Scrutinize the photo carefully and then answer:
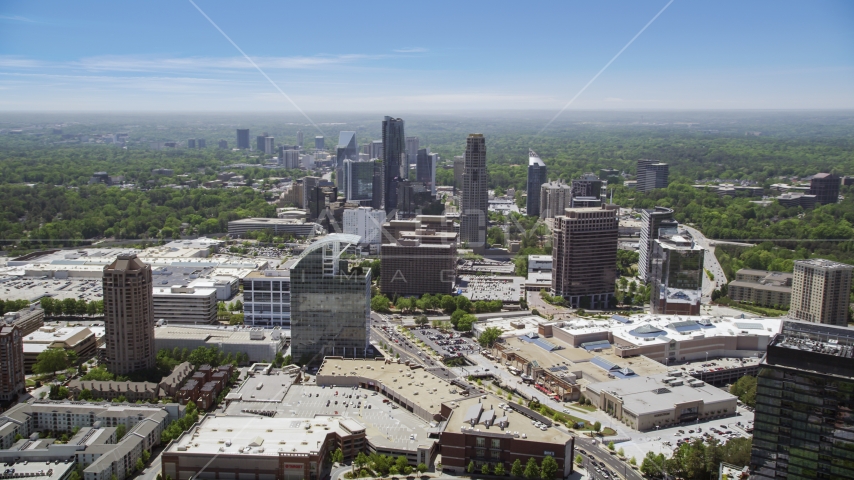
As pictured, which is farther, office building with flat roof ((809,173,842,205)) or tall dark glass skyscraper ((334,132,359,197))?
tall dark glass skyscraper ((334,132,359,197))

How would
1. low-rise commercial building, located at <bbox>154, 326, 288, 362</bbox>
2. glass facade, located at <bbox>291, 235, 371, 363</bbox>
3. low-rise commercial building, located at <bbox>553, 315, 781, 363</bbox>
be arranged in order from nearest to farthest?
glass facade, located at <bbox>291, 235, 371, 363</bbox> < low-rise commercial building, located at <bbox>154, 326, 288, 362</bbox> < low-rise commercial building, located at <bbox>553, 315, 781, 363</bbox>

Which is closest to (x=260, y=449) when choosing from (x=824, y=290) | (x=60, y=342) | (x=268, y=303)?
(x=60, y=342)

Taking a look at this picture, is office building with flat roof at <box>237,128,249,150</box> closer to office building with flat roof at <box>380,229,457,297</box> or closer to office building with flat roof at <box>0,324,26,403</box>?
office building with flat roof at <box>380,229,457,297</box>

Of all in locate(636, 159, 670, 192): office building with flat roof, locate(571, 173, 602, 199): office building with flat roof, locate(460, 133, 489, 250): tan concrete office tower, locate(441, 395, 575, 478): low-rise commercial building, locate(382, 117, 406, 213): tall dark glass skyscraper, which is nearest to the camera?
locate(441, 395, 575, 478): low-rise commercial building

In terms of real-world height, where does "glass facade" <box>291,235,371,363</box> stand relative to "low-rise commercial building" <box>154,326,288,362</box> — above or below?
above

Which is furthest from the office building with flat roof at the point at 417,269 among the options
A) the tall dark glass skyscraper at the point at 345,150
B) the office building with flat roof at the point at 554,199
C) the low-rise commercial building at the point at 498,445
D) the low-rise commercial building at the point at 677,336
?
the tall dark glass skyscraper at the point at 345,150

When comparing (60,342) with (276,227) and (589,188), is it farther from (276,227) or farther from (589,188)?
(589,188)

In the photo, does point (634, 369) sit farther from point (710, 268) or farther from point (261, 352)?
point (710, 268)

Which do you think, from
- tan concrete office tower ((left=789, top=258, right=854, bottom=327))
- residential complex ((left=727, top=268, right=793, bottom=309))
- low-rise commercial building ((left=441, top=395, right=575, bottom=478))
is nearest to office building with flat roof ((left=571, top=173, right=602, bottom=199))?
residential complex ((left=727, top=268, right=793, bottom=309))
